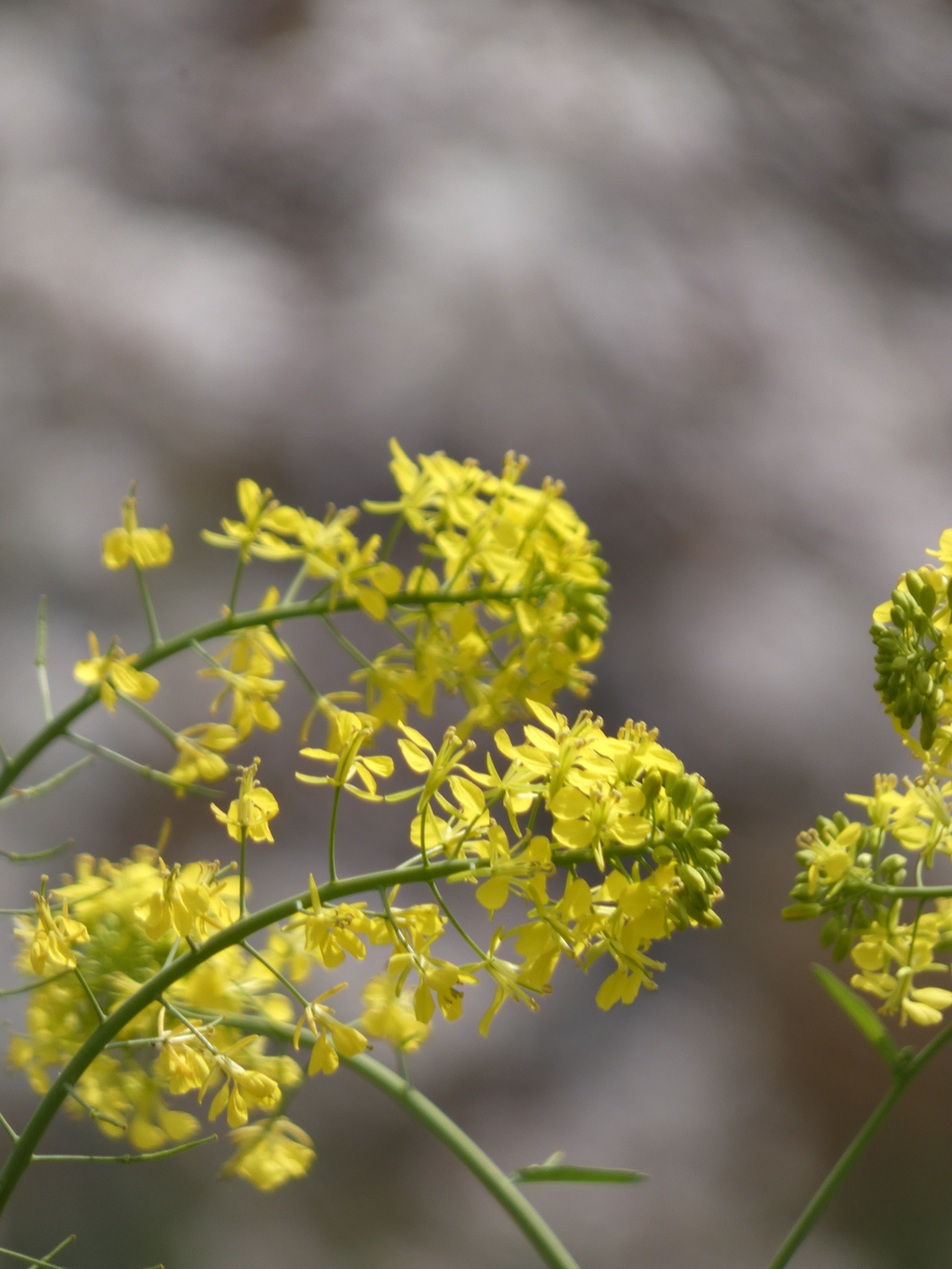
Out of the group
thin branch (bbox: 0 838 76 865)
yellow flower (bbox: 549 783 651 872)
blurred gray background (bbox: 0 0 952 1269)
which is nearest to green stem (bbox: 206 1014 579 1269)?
thin branch (bbox: 0 838 76 865)

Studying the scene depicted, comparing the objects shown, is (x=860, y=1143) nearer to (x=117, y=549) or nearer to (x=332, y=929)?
(x=332, y=929)

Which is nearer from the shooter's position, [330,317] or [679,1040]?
[679,1040]

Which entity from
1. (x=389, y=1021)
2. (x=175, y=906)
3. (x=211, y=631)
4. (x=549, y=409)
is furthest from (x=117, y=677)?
(x=549, y=409)

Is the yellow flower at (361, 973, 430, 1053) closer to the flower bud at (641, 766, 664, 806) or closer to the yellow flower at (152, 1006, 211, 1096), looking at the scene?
the yellow flower at (152, 1006, 211, 1096)

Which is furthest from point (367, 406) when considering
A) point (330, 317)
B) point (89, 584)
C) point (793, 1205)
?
point (793, 1205)

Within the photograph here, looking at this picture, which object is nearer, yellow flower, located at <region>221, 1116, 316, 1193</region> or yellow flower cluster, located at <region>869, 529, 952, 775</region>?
yellow flower cluster, located at <region>869, 529, 952, 775</region>

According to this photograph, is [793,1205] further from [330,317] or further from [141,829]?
[330,317]

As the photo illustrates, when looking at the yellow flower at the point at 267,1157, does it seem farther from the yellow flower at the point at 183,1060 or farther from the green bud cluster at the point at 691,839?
the green bud cluster at the point at 691,839
